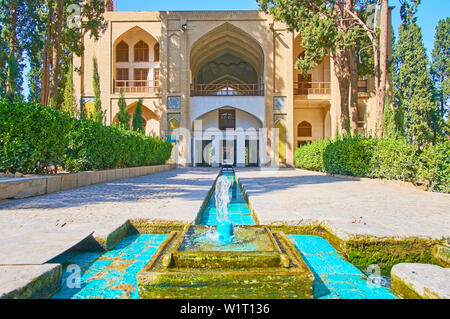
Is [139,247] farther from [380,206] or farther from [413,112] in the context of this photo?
[413,112]

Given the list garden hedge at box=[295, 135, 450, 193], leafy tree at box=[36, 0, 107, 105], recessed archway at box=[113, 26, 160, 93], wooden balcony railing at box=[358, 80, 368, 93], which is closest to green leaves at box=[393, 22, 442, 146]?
wooden balcony railing at box=[358, 80, 368, 93]

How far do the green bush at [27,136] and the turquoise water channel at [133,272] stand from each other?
312 centimetres

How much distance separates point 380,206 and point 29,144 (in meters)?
4.74

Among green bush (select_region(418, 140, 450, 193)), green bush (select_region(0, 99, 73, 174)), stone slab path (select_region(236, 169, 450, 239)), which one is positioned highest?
green bush (select_region(0, 99, 73, 174))

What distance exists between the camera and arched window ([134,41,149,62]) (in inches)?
727

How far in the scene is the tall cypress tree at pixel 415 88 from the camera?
21531 millimetres

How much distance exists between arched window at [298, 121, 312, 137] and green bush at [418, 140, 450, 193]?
13.4 metres

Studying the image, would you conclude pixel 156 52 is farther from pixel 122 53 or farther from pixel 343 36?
pixel 343 36

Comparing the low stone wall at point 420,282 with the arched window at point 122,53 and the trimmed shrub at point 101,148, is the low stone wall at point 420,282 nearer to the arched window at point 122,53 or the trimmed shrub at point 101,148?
the trimmed shrub at point 101,148

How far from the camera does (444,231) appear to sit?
2.19m

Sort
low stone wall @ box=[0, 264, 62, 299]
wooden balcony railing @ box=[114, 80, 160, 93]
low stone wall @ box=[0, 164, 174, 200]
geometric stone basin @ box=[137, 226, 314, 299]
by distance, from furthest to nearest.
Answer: wooden balcony railing @ box=[114, 80, 160, 93], low stone wall @ box=[0, 164, 174, 200], geometric stone basin @ box=[137, 226, 314, 299], low stone wall @ box=[0, 264, 62, 299]

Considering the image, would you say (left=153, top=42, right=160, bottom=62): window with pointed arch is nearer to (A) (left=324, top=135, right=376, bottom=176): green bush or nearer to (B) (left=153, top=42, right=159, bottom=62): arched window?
(B) (left=153, top=42, right=159, bottom=62): arched window

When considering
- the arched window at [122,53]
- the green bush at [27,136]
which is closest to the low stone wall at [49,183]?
the green bush at [27,136]
